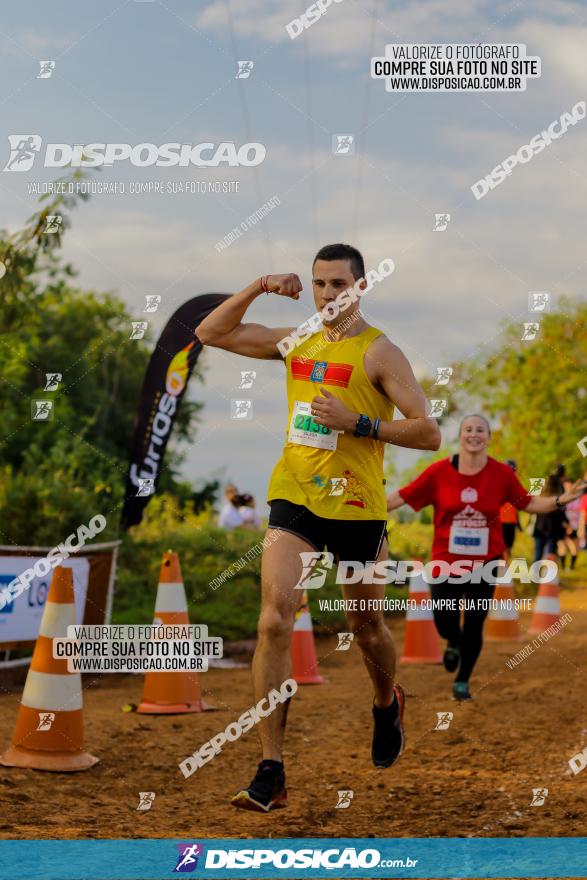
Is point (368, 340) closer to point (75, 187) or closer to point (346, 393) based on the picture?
point (346, 393)

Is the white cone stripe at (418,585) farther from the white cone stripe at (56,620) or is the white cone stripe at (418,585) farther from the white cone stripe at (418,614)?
the white cone stripe at (56,620)

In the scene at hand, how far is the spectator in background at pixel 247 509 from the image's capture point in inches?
842

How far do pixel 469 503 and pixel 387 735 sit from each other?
2.87 metres

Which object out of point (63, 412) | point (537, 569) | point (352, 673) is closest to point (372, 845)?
point (352, 673)

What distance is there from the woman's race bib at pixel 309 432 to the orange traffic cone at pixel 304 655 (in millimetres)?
5601

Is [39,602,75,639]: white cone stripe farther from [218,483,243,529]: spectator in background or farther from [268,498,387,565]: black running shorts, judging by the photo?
[218,483,243,529]: spectator in background

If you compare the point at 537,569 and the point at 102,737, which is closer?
the point at 102,737

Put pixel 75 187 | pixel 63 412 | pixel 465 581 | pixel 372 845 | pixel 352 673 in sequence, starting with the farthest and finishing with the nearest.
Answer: pixel 63 412 < pixel 75 187 < pixel 352 673 < pixel 465 581 < pixel 372 845

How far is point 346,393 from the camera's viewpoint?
536 cm

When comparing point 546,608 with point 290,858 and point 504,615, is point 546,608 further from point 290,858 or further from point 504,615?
point 290,858

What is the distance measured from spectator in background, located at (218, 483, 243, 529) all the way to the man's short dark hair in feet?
49.6

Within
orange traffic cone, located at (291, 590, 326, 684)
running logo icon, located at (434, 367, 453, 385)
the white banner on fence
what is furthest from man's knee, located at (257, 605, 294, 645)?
orange traffic cone, located at (291, 590, 326, 684)

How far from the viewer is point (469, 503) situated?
344 inches

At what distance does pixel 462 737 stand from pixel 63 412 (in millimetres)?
13422
